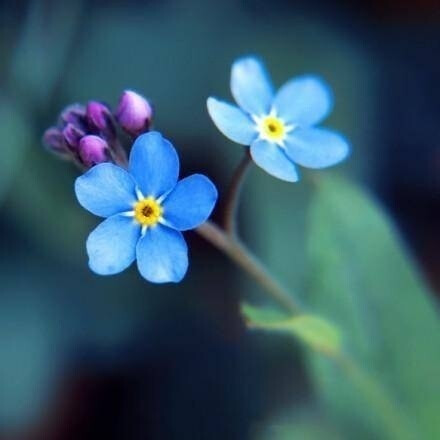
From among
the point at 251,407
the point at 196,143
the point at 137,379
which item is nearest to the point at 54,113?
the point at 196,143

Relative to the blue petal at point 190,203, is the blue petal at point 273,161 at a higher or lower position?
higher

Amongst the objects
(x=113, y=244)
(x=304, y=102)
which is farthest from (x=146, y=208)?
(x=304, y=102)

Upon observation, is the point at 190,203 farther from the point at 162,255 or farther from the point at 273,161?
the point at 273,161

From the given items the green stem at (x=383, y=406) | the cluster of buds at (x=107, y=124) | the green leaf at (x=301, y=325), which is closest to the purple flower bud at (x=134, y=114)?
the cluster of buds at (x=107, y=124)

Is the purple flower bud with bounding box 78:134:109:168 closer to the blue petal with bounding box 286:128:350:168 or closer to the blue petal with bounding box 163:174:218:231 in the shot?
the blue petal with bounding box 163:174:218:231

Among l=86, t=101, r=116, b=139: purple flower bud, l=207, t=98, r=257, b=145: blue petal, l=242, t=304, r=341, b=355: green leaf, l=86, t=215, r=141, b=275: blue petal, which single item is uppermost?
l=207, t=98, r=257, b=145: blue petal

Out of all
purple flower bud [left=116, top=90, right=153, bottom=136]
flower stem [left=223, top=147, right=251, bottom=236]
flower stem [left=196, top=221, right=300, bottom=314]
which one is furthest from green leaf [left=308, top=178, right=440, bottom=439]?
purple flower bud [left=116, top=90, right=153, bottom=136]

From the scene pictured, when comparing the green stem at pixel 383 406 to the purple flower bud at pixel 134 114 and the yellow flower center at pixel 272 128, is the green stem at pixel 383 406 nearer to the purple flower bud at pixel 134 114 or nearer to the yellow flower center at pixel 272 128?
the yellow flower center at pixel 272 128
